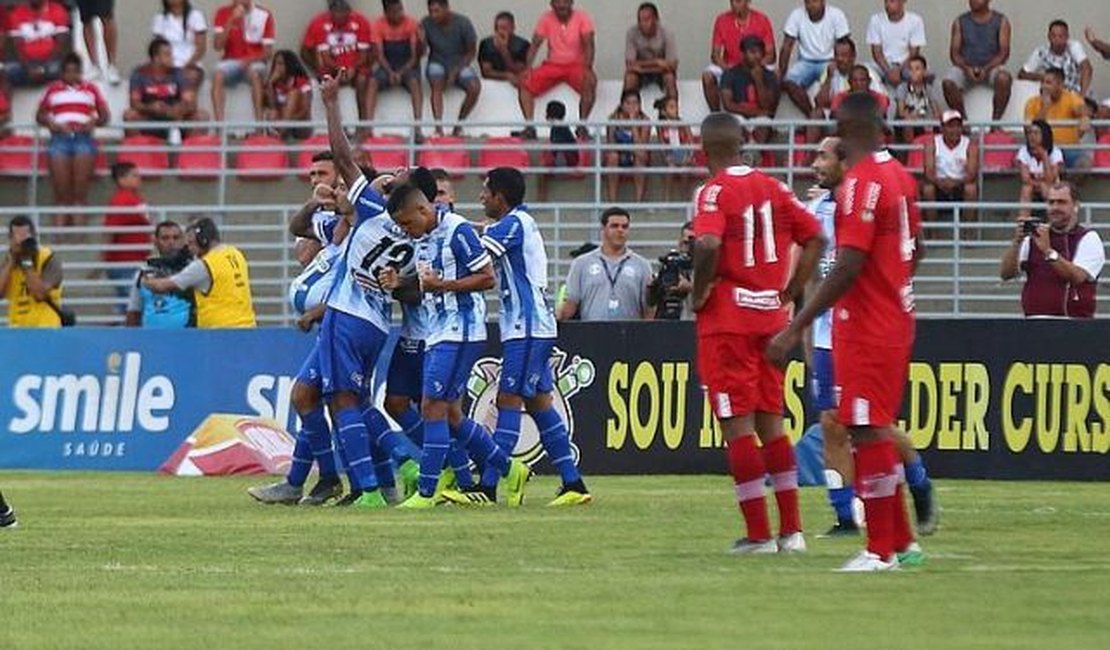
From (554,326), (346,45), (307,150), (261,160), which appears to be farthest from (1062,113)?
(554,326)

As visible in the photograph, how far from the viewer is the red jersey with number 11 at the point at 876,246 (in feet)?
40.2

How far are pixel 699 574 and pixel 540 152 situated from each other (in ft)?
63.3

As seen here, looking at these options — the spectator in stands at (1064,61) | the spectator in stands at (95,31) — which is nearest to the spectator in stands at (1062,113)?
the spectator in stands at (1064,61)

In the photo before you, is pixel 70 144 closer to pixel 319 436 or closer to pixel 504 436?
pixel 319 436

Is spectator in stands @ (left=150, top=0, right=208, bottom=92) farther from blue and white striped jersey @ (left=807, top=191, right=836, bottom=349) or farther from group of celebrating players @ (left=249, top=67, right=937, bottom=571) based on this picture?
blue and white striped jersey @ (left=807, top=191, right=836, bottom=349)

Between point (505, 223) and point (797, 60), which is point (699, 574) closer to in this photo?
point (505, 223)

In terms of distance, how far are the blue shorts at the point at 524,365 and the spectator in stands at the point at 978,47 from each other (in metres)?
13.7

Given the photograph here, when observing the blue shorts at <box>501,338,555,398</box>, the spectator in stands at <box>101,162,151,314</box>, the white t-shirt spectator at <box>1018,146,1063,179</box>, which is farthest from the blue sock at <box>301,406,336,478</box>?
the white t-shirt spectator at <box>1018,146,1063,179</box>

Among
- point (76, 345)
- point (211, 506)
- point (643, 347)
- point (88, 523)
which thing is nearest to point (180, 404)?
point (76, 345)

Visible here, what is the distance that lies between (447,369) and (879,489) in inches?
234

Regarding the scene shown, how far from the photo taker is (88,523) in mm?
16594

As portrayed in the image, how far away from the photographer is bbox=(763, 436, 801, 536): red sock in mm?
13711

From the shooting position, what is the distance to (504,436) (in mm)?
18578

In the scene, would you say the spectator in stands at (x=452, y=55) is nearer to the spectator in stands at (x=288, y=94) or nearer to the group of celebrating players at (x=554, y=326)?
the spectator in stands at (x=288, y=94)
